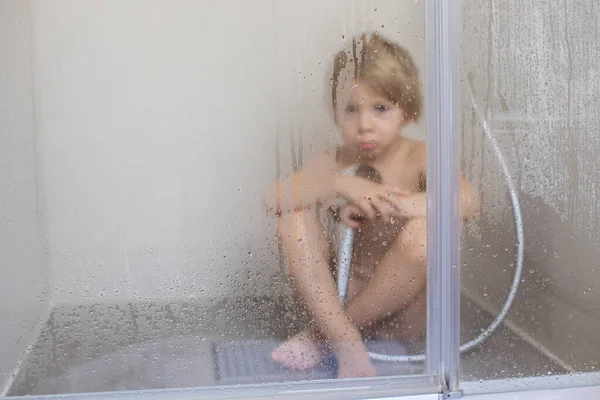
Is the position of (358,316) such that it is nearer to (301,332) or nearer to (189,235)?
(301,332)

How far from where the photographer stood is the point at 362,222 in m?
0.97

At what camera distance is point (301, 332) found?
96 centimetres

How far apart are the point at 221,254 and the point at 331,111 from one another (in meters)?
0.26

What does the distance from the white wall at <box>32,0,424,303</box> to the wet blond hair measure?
18 mm

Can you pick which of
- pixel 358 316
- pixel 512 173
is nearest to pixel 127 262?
pixel 358 316

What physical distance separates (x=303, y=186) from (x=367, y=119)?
14 centimetres

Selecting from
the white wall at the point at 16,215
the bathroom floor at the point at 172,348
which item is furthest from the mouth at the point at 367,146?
the white wall at the point at 16,215

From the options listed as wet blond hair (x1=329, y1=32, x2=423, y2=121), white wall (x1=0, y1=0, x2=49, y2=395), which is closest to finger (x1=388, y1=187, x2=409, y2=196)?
wet blond hair (x1=329, y1=32, x2=423, y2=121)

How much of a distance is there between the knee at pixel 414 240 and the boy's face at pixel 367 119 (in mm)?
117

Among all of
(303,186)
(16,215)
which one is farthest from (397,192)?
(16,215)

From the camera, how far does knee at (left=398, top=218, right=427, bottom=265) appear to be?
96 cm

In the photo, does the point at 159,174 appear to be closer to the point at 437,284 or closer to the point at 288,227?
the point at 288,227

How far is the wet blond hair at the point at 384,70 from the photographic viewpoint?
94 centimetres

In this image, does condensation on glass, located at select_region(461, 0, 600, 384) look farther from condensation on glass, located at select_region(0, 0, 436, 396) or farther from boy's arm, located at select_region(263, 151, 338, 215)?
boy's arm, located at select_region(263, 151, 338, 215)
